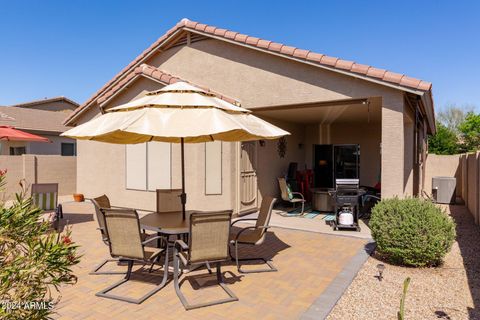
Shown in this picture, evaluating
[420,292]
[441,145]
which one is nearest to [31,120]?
[420,292]

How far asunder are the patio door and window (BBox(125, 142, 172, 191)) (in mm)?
2470

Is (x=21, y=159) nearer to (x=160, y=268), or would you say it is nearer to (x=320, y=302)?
(x=160, y=268)

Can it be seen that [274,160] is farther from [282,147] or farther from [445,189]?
[445,189]

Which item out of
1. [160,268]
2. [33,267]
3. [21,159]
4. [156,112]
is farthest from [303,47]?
[21,159]

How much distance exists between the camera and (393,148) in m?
8.16

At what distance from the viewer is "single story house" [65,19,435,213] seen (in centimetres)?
830

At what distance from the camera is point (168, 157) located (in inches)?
433

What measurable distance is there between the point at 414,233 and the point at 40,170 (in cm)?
1703

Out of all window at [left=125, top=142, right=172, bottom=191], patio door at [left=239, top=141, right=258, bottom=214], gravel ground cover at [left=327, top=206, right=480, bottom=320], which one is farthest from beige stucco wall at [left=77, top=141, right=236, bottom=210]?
gravel ground cover at [left=327, top=206, right=480, bottom=320]

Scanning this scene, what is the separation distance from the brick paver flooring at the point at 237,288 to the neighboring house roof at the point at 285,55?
13.1 feet

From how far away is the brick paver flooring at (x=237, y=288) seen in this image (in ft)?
13.4

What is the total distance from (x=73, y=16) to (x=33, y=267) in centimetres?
1721

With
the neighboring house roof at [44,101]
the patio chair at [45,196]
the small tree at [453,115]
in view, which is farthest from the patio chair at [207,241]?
the small tree at [453,115]

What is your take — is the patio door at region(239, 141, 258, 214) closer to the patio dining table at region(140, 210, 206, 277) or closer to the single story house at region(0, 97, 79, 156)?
the patio dining table at region(140, 210, 206, 277)
